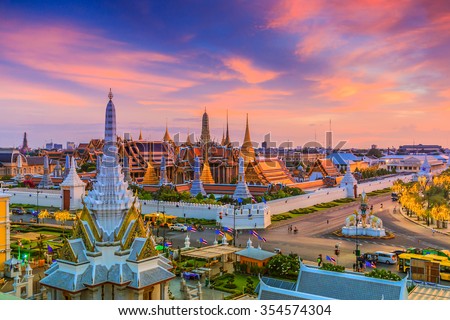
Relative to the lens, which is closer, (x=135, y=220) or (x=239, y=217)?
(x=135, y=220)

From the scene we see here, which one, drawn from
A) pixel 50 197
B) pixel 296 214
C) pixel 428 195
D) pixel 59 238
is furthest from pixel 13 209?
pixel 428 195

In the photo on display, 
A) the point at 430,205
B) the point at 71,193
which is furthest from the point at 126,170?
the point at 430,205

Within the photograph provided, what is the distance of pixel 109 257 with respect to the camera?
1102cm

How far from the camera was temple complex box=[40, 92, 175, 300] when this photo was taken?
34.6 feet

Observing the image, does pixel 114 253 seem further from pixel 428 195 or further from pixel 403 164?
pixel 403 164

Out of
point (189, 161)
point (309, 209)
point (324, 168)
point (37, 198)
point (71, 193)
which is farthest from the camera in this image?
point (189, 161)

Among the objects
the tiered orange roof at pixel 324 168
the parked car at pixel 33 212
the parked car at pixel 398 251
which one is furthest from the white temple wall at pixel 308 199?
the parked car at pixel 33 212

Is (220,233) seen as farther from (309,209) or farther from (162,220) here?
(309,209)

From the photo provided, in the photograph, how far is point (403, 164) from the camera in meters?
78.9

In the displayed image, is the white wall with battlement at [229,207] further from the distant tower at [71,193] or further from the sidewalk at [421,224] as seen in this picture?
the sidewalk at [421,224]

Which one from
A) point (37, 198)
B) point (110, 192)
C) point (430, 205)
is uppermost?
point (110, 192)

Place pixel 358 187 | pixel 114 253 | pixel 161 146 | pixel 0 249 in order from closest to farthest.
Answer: pixel 114 253 → pixel 0 249 → pixel 358 187 → pixel 161 146

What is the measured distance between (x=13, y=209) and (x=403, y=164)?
63.5m

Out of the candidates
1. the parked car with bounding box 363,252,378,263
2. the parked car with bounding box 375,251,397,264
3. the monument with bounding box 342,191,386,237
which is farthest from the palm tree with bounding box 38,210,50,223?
the parked car with bounding box 375,251,397,264
